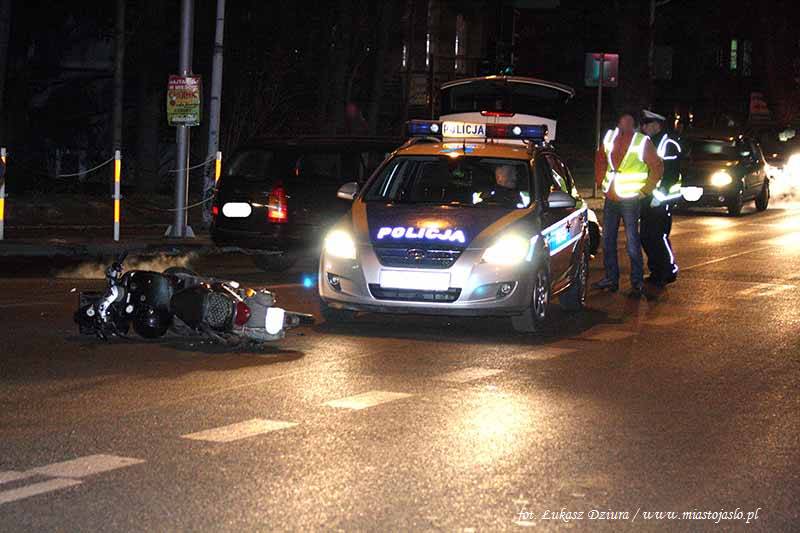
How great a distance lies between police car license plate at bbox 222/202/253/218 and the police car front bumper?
5245 mm

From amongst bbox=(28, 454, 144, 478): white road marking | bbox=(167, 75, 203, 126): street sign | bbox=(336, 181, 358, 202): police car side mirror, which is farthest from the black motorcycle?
bbox=(167, 75, 203, 126): street sign

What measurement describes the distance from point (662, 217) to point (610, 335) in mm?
4649

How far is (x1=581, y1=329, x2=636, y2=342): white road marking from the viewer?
12.7m

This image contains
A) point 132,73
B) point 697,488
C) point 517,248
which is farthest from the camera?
point 132,73

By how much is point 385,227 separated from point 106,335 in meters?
2.40

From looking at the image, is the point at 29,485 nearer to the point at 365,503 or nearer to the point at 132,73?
the point at 365,503

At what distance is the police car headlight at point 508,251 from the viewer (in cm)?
1237

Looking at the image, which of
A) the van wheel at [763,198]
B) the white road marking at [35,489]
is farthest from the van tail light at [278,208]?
the van wheel at [763,198]

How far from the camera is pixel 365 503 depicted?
6.79 meters

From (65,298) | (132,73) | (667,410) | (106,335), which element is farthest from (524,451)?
(132,73)

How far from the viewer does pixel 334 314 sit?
42.7ft

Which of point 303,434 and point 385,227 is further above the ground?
point 385,227

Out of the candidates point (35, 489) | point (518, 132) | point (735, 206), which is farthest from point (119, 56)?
point (35, 489)

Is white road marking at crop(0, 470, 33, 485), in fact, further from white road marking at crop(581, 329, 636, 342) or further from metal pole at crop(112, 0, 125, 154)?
metal pole at crop(112, 0, 125, 154)
